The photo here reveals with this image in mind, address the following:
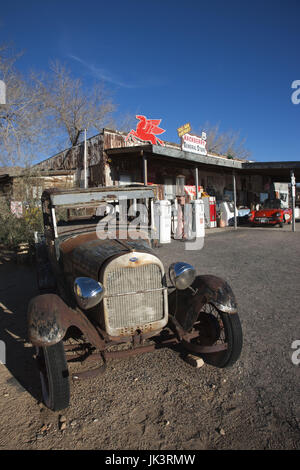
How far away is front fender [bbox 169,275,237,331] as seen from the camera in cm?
284

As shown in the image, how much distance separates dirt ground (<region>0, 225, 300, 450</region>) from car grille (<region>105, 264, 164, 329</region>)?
64 cm

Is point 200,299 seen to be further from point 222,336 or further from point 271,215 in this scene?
point 271,215

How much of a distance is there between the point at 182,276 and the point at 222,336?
1.00 m

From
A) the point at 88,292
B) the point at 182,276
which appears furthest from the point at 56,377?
the point at 182,276

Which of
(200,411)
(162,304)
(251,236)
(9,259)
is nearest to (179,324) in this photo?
(162,304)

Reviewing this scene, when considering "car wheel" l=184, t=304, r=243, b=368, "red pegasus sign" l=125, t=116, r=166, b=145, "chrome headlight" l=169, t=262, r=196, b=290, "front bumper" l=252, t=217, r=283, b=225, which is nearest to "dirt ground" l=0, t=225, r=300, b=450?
"car wheel" l=184, t=304, r=243, b=368

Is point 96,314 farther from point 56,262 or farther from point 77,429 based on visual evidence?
point 56,262

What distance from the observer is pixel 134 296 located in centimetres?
275

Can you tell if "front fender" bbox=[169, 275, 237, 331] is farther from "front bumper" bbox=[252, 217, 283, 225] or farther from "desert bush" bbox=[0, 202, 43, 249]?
"front bumper" bbox=[252, 217, 283, 225]

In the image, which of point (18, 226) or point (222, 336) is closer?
point (222, 336)

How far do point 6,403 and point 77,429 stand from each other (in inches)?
32.1

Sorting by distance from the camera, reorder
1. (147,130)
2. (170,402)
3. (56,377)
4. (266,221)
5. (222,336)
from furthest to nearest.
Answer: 1. (266,221)
2. (147,130)
3. (222,336)
4. (170,402)
5. (56,377)

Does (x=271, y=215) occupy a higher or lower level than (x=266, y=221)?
higher

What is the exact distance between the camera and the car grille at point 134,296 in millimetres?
2689
